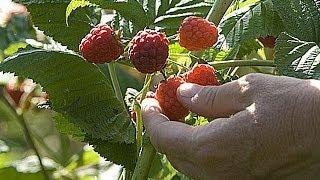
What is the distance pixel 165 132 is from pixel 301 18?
34 cm

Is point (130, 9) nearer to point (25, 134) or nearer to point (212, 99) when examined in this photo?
point (212, 99)

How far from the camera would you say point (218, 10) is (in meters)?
1.36

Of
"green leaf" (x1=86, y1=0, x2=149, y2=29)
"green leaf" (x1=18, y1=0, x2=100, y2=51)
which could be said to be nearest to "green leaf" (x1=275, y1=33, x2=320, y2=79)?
"green leaf" (x1=86, y1=0, x2=149, y2=29)

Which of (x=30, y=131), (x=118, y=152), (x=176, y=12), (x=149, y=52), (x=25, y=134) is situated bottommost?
(x=30, y=131)

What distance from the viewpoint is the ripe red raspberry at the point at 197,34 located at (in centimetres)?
123

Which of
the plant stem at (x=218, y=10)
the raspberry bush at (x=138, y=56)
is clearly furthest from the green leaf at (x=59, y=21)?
the plant stem at (x=218, y=10)

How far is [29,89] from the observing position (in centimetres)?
211

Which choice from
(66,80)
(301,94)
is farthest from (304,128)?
(66,80)

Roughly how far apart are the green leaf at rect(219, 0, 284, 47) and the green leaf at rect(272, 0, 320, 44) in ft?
0.16

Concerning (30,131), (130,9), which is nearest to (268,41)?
(130,9)

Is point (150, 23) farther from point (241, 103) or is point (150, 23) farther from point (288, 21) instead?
point (241, 103)

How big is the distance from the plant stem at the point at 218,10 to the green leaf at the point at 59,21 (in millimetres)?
221

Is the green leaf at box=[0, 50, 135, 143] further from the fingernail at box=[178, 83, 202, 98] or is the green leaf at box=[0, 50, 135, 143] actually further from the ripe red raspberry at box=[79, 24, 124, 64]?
the fingernail at box=[178, 83, 202, 98]

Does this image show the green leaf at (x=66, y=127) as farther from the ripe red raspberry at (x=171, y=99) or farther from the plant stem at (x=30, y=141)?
the plant stem at (x=30, y=141)
